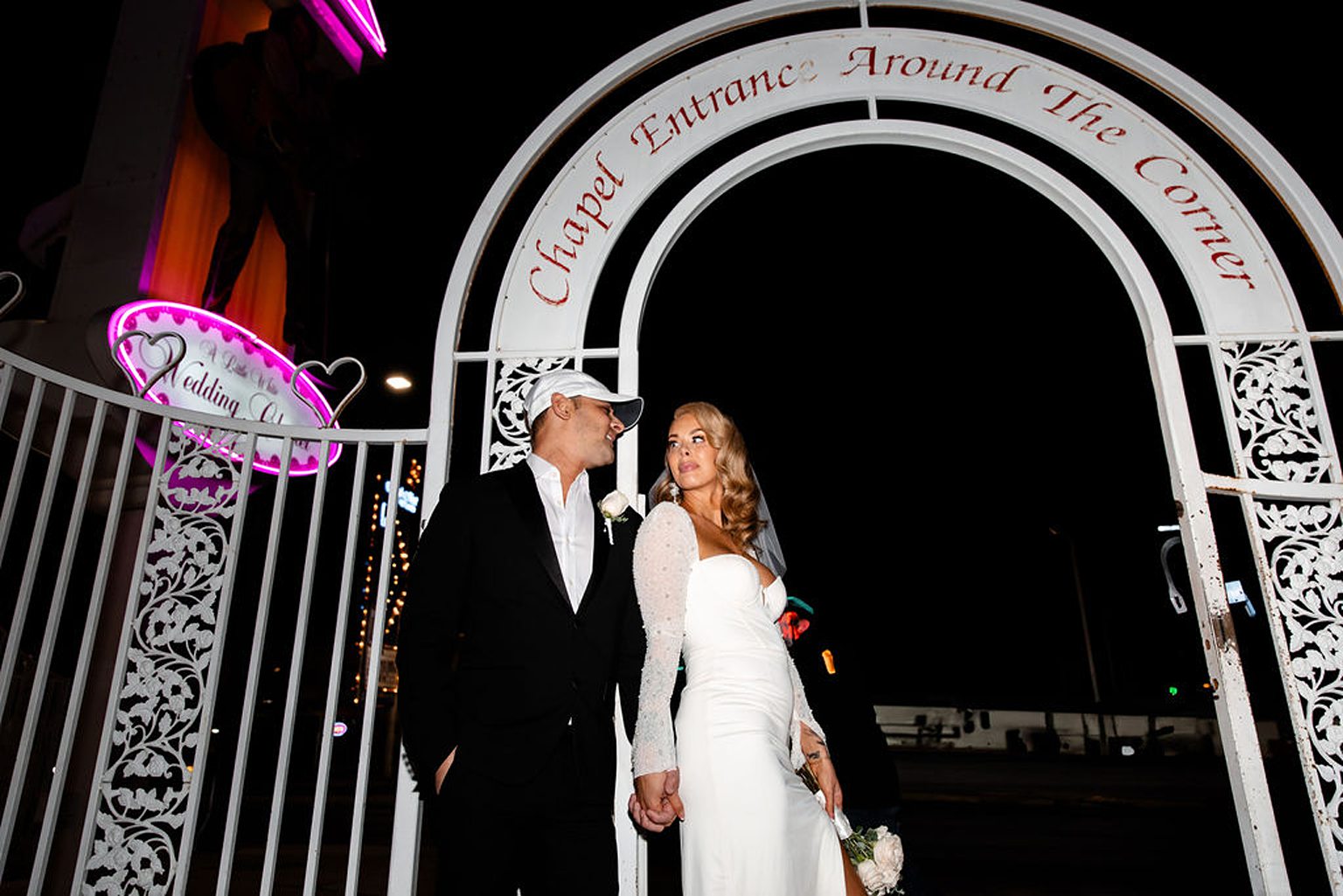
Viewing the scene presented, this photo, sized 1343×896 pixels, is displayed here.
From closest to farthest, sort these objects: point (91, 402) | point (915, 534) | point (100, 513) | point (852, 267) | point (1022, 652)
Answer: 1. point (91, 402)
2. point (100, 513)
3. point (852, 267)
4. point (915, 534)
5. point (1022, 652)

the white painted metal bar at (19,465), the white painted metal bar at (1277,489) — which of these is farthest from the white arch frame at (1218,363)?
the white painted metal bar at (19,465)

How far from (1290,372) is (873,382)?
782 cm

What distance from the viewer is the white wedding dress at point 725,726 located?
7.48ft

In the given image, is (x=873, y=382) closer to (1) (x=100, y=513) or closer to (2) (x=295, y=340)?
(2) (x=295, y=340)

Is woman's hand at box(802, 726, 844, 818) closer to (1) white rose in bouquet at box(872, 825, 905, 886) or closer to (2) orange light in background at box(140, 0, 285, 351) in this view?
(1) white rose in bouquet at box(872, 825, 905, 886)

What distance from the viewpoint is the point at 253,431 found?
379 centimetres

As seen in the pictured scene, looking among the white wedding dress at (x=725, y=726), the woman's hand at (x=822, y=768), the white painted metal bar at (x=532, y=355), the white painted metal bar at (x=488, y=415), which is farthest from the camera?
the white painted metal bar at (x=532, y=355)

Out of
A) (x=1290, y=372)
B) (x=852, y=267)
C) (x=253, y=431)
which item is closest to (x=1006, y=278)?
(x=852, y=267)

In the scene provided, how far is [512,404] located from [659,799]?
6.71ft

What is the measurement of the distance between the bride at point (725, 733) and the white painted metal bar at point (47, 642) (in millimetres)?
2350

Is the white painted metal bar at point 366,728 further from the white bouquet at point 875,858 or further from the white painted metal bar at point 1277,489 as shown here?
the white painted metal bar at point 1277,489

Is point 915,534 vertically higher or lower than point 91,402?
higher

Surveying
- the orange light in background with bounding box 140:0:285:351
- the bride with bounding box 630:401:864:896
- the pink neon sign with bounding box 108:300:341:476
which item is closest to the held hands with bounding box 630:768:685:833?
the bride with bounding box 630:401:864:896

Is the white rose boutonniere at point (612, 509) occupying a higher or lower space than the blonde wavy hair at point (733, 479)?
lower
